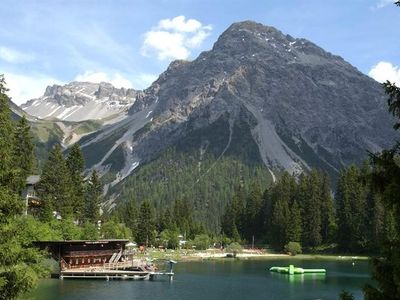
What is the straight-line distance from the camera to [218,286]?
73312 millimetres

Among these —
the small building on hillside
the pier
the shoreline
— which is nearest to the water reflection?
the pier

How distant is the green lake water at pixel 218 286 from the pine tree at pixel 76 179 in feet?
74.7

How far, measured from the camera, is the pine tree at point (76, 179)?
9756 cm

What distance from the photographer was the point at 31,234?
2462 inches

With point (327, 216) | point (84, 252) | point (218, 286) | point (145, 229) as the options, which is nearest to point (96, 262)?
point (84, 252)

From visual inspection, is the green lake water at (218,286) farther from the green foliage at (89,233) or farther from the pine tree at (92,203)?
the pine tree at (92,203)

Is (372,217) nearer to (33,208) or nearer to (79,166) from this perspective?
(79,166)

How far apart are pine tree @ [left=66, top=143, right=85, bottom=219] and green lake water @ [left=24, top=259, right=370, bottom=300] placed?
22773 mm

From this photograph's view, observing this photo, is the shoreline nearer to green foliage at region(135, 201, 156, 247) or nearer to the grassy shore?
the grassy shore

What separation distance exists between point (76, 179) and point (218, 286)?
40099mm

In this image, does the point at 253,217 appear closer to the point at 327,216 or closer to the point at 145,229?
the point at 327,216

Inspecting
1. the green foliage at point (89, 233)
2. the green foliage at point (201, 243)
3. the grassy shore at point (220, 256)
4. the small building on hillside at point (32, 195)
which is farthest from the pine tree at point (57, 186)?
the green foliage at point (201, 243)

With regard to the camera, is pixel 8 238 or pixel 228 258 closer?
pixel 8 238

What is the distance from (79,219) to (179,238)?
53.8 metres
